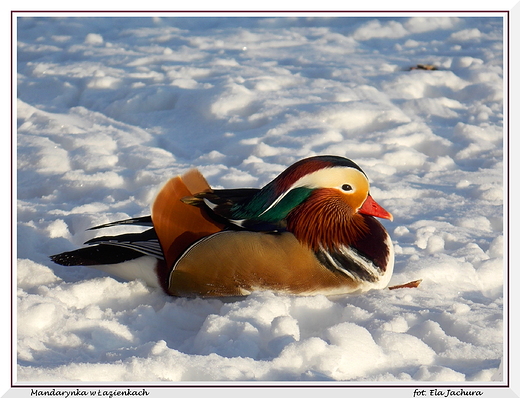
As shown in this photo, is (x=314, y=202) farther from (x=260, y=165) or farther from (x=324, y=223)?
(x=260, y=165)

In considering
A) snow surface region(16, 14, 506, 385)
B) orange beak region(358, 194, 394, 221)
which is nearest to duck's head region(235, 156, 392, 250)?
orange beak region(358, 194, 394, 221)

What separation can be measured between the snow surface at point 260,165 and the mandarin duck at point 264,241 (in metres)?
0.09

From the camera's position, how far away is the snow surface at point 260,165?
2586 millimetres

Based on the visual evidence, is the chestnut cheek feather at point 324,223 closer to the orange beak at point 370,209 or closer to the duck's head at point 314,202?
the duck's head at point 314,202

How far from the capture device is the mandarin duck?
293 centimetres

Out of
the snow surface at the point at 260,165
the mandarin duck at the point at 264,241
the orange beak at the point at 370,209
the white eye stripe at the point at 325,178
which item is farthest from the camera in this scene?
the orange beak at the point at 370,209

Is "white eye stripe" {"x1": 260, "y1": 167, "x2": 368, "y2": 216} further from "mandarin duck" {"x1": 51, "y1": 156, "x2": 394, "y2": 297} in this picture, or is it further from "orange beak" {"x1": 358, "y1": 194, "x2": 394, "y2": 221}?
"orange beak" {"x1": 358, "y1": 194, "x2": 394, "y2": 221}

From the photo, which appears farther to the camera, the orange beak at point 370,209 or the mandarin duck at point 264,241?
the orange beak at point 370,209

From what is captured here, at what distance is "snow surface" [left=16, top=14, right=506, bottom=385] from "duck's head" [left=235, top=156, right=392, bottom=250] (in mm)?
294

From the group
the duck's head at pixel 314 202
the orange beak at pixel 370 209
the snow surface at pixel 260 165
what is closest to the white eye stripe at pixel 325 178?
the duck's head at pixel 314 202

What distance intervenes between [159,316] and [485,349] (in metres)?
1.37
